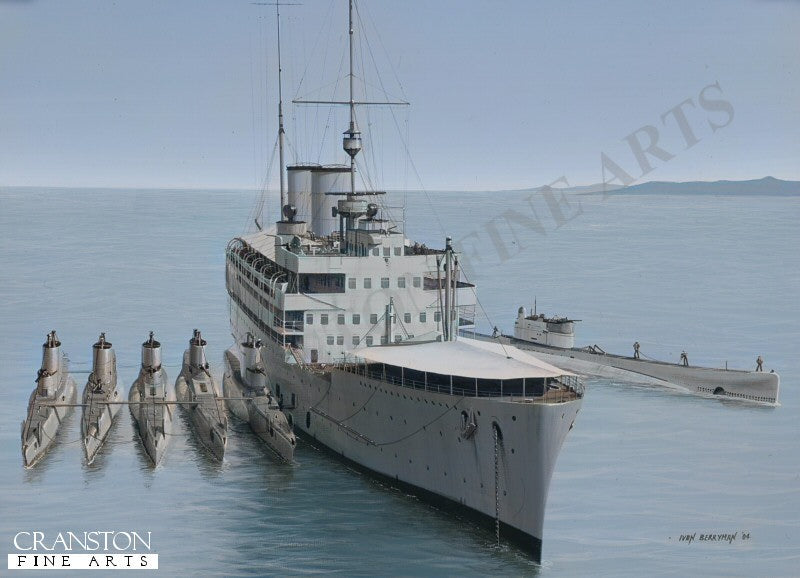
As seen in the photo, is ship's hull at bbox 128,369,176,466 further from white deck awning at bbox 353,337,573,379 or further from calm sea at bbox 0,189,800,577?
white deck awning at bbox 353,337,573,379

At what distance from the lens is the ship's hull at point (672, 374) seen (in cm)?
5688

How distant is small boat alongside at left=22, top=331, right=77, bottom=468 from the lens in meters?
44.6

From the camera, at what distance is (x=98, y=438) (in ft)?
151

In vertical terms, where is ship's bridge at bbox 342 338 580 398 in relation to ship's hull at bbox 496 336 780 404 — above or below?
above

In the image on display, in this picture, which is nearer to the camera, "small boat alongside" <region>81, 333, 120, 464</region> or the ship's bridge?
the ship's bridge

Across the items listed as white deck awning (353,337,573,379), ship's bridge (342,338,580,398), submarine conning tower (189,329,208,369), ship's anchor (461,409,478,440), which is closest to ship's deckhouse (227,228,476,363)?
ship's bridge (342,338,580,398)

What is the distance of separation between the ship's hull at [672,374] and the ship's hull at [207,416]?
23.2 metres

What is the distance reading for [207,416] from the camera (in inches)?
1889

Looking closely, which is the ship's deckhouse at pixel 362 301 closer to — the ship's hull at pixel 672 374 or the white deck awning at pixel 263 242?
the white deck awning at pixel 263 242

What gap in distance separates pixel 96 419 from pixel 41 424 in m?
2.49

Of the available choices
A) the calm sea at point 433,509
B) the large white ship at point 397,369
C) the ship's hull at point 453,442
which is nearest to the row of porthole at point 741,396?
the calm sea at point 433,509

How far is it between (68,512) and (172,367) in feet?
88.6
